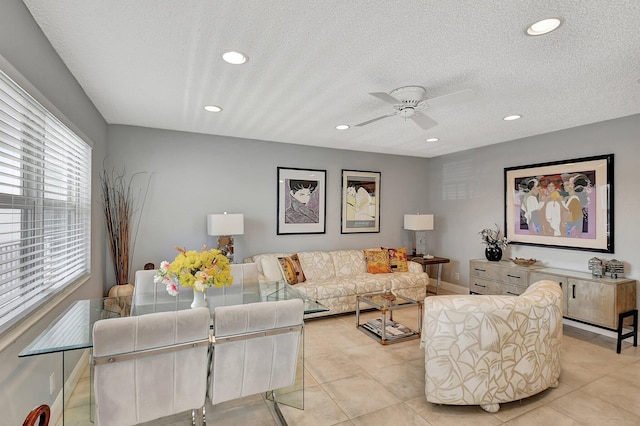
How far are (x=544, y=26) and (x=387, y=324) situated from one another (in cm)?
327

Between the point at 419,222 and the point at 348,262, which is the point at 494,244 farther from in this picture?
the point at 348,262

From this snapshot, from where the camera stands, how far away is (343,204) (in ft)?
17.9

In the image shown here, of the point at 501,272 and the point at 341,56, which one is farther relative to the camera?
the point at 501,272

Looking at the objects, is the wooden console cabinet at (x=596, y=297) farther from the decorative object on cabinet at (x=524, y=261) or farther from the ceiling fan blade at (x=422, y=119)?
the ceiling fan blade at (x=422, y=119)

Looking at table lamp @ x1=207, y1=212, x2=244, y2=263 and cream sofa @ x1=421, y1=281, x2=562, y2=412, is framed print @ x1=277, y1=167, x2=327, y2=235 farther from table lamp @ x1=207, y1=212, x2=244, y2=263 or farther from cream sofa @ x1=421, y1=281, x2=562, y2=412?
cream sofa @ x1=421, y1=281, x2=562, y2=412

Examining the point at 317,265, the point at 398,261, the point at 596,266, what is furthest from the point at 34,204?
the point at 596,266

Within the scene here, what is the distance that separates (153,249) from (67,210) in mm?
1715

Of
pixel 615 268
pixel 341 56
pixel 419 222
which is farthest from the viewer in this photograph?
pixel 419 222

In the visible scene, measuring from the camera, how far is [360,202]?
561 centimetres

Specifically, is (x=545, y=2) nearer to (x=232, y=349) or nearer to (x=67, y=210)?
(x=232, y=349)

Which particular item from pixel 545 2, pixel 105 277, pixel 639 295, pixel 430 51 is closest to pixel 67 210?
pixel 105 277

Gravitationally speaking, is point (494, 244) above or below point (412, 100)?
below

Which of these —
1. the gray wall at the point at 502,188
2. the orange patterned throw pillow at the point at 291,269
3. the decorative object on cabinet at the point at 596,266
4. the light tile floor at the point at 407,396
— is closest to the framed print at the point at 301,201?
the orange patterned throw pillow at the point at 291,269

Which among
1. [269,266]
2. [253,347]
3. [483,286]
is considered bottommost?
[483,286]
